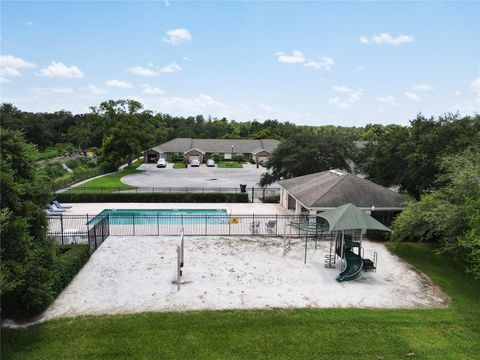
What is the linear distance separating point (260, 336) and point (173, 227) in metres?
14.5

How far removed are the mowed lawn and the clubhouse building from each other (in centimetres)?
5674

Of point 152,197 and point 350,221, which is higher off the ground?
point 350,221

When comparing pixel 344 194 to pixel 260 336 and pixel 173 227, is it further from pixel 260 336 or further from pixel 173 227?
pixel 260 336

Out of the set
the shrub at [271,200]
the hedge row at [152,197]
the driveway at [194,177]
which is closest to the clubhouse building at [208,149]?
the driveway at [194,177]

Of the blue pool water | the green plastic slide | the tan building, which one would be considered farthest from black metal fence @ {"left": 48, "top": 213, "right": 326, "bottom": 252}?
the green plastic slide

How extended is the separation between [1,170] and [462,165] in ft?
72.4

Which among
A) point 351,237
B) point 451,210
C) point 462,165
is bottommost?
point 351,237

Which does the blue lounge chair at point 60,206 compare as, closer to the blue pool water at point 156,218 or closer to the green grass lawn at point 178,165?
the blue pool water at point 156,218

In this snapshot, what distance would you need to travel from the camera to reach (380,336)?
12602 millimetres

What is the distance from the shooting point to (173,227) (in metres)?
25.9

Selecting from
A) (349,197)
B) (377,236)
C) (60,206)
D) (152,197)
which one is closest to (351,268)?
(377,236)

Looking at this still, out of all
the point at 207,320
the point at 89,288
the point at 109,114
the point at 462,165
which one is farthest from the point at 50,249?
the point at 109,114

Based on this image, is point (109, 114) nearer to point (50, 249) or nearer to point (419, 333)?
point (50, 249)

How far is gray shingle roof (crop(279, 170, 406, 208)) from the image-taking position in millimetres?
25797
